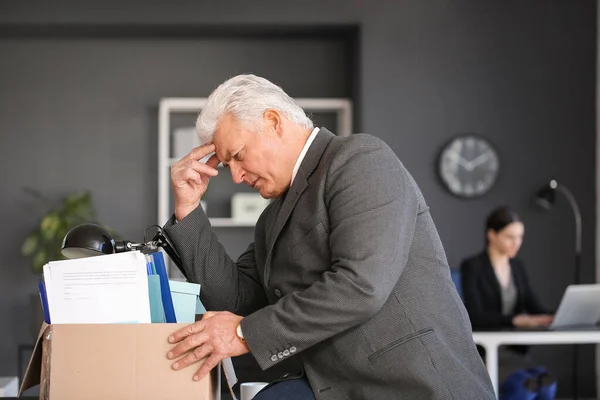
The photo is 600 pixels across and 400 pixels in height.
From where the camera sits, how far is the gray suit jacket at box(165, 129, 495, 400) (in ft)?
6.28

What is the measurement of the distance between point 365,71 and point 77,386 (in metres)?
4.54

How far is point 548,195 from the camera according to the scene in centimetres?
601

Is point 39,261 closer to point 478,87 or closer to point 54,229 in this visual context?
point 54,229

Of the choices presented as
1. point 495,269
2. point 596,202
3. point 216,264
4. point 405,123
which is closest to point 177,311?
point 216,264

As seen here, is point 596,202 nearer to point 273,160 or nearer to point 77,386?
point 273,160

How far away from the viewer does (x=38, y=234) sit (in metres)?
6.30

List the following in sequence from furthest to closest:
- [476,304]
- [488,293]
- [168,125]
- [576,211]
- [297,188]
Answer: [168,125] < [576,211] < [488,293] < [476,304] < [297,188]

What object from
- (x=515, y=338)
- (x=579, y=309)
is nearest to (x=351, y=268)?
(x=515, y=338)

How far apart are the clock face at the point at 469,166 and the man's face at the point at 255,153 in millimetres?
4129

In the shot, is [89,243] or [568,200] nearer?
[89,243]

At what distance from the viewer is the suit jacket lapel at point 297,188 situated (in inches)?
83.7

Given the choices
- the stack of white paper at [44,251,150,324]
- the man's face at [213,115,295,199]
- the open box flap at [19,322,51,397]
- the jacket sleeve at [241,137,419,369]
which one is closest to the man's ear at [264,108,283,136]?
the man's face at [213,115,295,199]

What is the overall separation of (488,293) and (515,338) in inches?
26.2

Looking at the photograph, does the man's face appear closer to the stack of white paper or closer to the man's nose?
the man's nose
